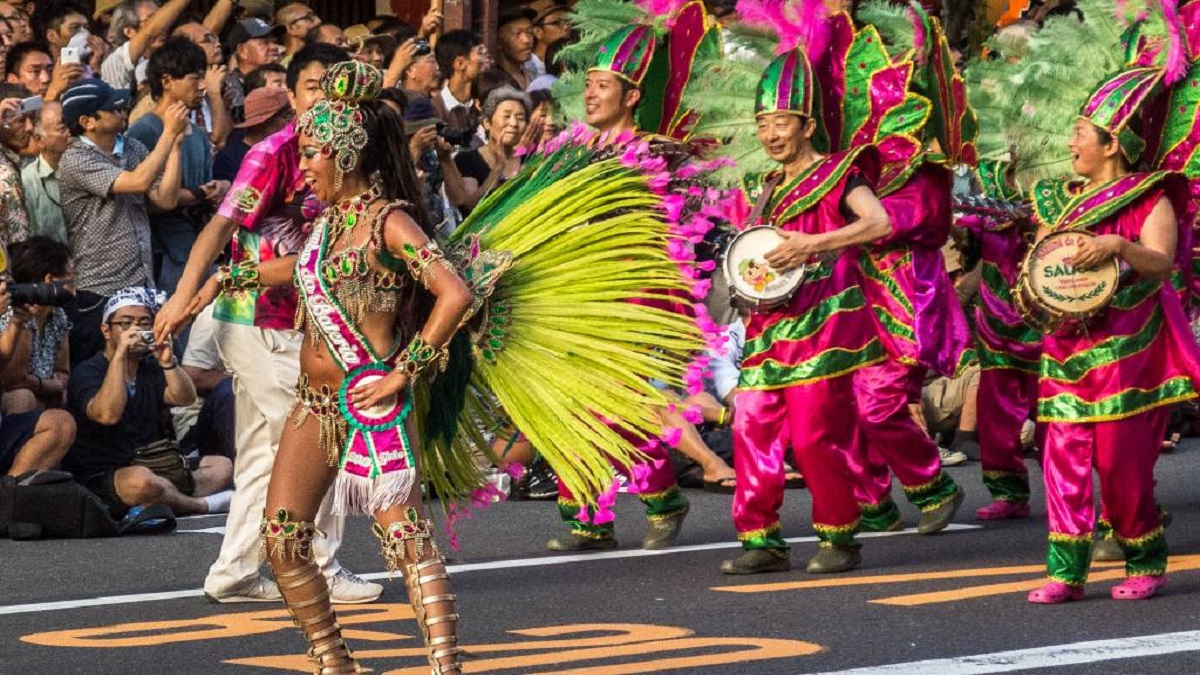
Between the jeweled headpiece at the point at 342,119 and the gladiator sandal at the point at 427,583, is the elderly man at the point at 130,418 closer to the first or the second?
the jeweled headpiece at the point at 342,119

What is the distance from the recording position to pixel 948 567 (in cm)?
837

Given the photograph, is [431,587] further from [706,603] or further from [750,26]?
[750,26]

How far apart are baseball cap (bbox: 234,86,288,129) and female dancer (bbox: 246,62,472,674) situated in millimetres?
4880

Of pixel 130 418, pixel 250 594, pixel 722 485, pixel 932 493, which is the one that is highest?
pixel 130 418

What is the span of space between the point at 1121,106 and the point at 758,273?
139 centimetres

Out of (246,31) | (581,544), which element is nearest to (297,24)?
(246,31)

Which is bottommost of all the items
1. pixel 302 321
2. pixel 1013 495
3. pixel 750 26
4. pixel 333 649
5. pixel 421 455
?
pixel 1013 495

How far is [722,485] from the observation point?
1095 cm

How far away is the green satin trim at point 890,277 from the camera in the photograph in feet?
30.6

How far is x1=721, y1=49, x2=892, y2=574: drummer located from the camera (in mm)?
8172

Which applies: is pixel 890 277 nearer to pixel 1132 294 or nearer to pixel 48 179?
pixel 1132 294

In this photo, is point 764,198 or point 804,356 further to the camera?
point 764,198

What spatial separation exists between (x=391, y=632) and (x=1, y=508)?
2995 millimetres

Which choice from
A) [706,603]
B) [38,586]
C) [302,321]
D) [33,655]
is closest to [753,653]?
[706,603]
